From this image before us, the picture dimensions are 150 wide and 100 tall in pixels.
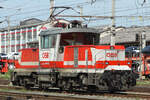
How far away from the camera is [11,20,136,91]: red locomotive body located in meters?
14.0

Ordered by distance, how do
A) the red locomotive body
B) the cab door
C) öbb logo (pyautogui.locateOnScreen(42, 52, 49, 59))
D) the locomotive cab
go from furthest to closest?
öbb logo (pyautogui.locateOnScreen(42, 52, 49, 59))
the cab door
the locomotive cab
the red locomotive body

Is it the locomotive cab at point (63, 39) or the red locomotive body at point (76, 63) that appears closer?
the red locomotive body at point (76, 63)

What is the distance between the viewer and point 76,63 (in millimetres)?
14867

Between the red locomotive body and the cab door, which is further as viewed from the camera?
the cab door

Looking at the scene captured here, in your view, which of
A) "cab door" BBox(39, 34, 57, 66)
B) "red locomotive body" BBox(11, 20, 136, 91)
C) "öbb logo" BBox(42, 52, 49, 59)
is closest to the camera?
"red locomotive body" BBox(11, 20, 136, 91)

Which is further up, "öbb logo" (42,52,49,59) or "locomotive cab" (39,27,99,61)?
"locomotive cab" (39,27,99,61)

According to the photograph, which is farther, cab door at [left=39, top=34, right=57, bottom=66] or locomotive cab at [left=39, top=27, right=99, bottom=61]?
cab door at [left=39, top=34, right=57, bottom=66]

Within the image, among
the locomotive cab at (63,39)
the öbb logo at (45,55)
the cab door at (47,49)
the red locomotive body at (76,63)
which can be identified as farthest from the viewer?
the öbb logo at (45,55)

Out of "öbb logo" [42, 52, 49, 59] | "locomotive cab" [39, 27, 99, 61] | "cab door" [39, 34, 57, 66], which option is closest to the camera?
"locomotive cab" [39, 27, 99, 61]

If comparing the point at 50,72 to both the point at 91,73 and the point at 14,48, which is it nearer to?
the point at 91,73

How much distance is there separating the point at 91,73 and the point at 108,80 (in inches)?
36.0

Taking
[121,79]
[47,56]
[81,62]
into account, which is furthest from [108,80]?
[47,56]

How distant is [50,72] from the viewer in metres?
15.9

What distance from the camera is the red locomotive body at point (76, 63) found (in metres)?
14.0
